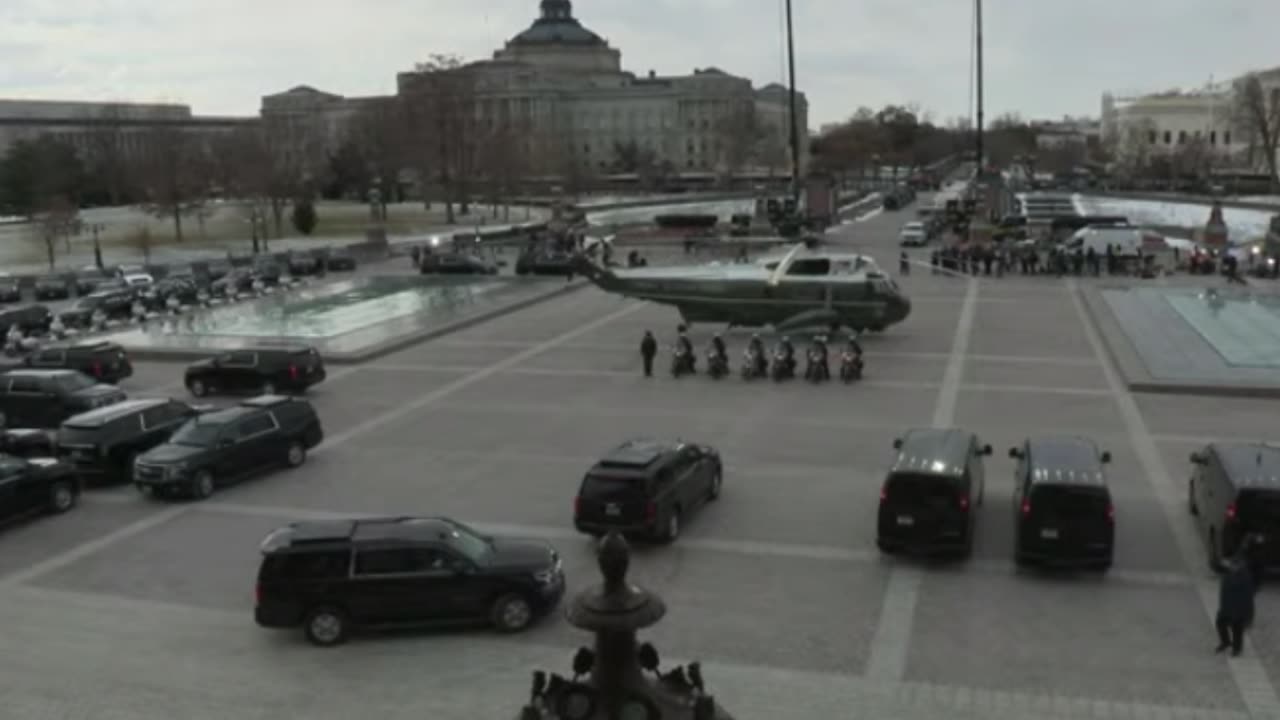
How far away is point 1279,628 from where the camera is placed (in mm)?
12406

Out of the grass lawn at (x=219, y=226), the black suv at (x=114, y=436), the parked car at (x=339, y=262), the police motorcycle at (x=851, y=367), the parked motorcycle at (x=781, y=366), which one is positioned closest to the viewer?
the black suv at (x=114, y=436)

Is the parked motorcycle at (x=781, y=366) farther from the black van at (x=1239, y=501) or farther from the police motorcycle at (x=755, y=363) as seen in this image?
the black van at (x=1239, y=501)

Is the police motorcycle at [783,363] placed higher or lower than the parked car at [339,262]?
lower

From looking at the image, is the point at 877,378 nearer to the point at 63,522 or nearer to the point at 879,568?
the point at 879,568

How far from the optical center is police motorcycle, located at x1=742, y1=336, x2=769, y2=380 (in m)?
26.9

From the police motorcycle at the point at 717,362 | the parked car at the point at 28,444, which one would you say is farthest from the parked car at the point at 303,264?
the parked car at the point at 28,444

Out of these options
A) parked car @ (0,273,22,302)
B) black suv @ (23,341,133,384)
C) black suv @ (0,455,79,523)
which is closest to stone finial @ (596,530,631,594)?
black suv @ (0,455,79,523)

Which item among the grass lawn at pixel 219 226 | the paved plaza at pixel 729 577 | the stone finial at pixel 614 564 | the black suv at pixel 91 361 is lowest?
the paved plaza at pixel 729 577

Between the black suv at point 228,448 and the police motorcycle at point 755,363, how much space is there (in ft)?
32.7

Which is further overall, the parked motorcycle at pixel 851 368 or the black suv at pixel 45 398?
the parked motorcycle at pixel 851 368

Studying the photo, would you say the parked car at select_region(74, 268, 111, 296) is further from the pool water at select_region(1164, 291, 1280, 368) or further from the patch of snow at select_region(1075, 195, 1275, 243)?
the patch of snow at select_region(1075, 195, 1275, 243)

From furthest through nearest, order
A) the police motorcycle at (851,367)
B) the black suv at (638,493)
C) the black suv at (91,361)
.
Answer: the black suv at (91,361), the police motorcycle at (851,367), the black suv at (638,493)

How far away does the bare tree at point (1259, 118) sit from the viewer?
110000 millimetres

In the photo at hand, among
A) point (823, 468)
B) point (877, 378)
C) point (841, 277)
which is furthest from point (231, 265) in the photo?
point (823, 468)
